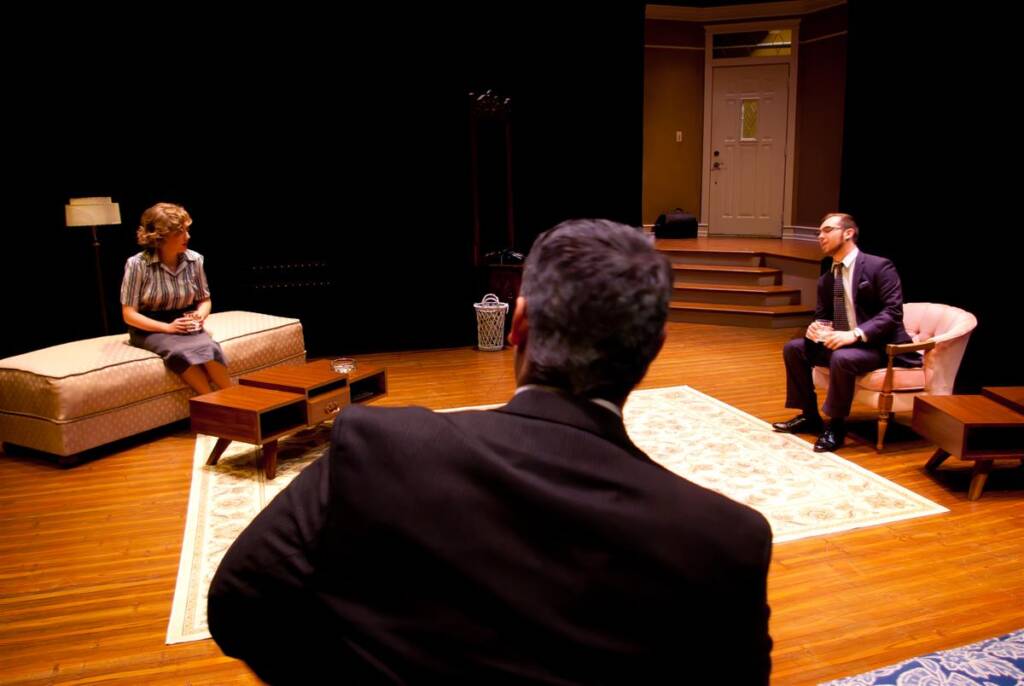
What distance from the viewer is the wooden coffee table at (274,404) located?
13.1 feet

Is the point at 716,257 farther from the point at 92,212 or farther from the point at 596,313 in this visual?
the point at 596,313

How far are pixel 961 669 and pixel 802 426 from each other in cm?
229

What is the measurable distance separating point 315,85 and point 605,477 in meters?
6.60

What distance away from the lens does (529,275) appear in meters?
1.08

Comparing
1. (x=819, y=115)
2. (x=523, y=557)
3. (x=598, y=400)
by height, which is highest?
(x=819, y=115)

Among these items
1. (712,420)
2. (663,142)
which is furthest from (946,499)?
(663,142)

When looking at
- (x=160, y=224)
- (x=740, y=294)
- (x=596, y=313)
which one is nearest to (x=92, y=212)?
(x=160, y=224)

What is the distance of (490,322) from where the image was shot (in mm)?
7086

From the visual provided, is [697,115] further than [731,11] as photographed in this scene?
Yes

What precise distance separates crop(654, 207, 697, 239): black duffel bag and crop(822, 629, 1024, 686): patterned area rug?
824 cm

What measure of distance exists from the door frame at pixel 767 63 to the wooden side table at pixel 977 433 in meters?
7.14

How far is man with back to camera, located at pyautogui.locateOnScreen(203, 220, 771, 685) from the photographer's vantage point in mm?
887

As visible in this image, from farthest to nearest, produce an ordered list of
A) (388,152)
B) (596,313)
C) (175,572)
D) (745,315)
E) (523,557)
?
(745,315) → (388,152) → (175,572) → (596,313) → (523,557)

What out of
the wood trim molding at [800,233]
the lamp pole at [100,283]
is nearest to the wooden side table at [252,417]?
the lamp pole at [100,283]
